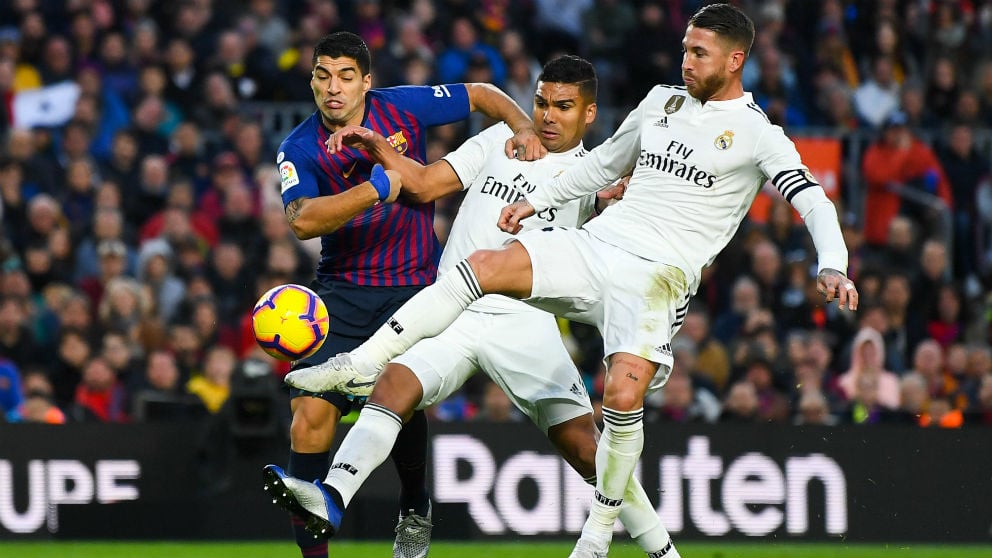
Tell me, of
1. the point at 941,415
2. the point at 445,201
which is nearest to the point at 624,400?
the point at 941,415

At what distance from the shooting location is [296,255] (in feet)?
42.1

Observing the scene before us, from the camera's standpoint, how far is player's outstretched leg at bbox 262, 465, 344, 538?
6.82 metres

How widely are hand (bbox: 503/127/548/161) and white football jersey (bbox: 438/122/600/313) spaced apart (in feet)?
0.30

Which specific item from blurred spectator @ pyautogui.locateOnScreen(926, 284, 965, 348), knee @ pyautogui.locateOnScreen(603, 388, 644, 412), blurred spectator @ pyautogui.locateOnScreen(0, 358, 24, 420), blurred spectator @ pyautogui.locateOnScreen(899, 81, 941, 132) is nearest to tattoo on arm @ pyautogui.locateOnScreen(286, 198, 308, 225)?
knee @ pyautogui.locateOnScreen(603, 388, 644, 412)

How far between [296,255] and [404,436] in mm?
4703

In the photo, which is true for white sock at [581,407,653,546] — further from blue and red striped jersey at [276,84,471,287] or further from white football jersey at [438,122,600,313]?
blue and red striped jersey at [276,84,471,287]

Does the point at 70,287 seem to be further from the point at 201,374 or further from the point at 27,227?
the point at 201,374

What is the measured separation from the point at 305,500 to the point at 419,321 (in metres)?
0.93

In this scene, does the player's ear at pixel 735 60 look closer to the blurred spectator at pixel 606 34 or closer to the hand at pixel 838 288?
the hand at pixel 838 288

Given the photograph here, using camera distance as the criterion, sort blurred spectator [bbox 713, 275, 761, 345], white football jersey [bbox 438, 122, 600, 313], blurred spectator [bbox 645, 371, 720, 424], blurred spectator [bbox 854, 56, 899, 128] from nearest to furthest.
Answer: white football jersey [bbox 438, 122, 600, 313], blurred spectator [bbox 645, 371, 720, 424], blurred spectator [bbox 713, 275, 761, 345], blurred spectator [bbox 854, 56, 899, 128]

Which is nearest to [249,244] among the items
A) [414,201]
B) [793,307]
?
[793,307]

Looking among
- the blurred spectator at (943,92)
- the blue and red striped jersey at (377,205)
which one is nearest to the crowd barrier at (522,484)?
the blue and red striped jersey at (377,205)

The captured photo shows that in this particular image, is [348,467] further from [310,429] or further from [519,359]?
[519,359]

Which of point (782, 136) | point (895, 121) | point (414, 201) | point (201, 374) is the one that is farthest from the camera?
point (895, 121)
